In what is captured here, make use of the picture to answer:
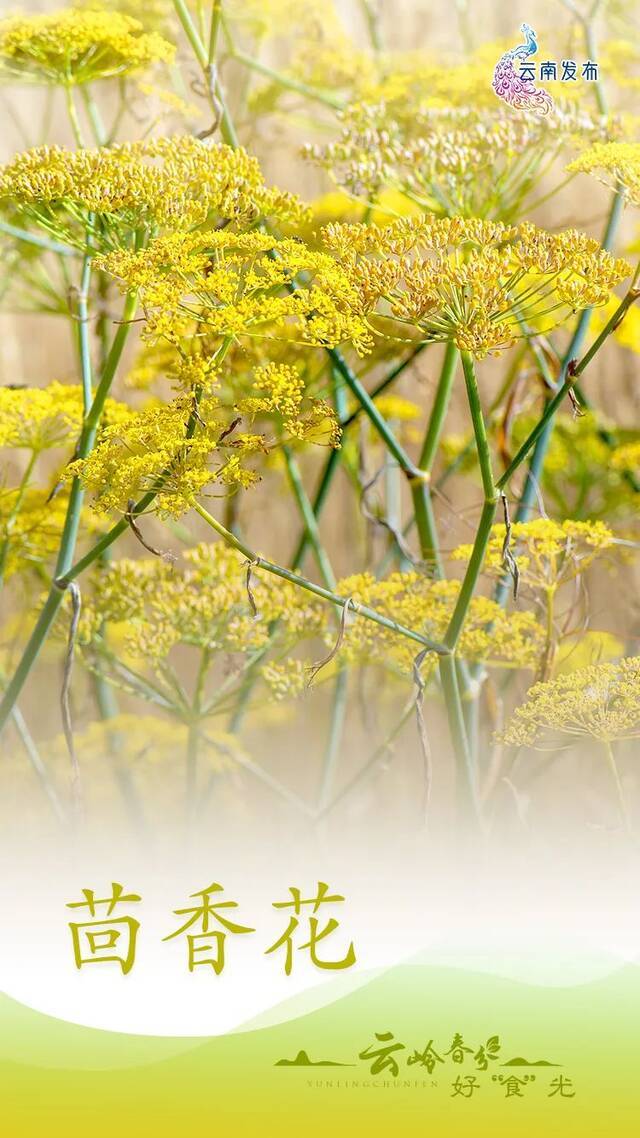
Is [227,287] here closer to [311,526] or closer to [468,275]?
[468,275]

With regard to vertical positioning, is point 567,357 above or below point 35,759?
above

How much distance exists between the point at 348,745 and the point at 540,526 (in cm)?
35

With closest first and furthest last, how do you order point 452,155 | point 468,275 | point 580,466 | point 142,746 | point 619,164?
point 468,275 → point 619,164 → point 452,155 → point 142,746 → point 580,466

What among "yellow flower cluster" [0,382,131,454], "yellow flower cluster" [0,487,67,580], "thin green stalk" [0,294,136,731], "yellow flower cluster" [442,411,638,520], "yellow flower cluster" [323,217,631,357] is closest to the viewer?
"yellow flower cluster" [323,217,631,357]

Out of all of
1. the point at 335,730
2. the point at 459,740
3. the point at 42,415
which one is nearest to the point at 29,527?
the point at 42,415

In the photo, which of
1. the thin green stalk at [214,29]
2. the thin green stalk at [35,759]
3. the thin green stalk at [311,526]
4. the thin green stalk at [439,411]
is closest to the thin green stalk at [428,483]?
the thin green stalk at [439,411]

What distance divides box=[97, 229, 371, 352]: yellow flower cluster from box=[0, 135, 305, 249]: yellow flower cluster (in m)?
0.03

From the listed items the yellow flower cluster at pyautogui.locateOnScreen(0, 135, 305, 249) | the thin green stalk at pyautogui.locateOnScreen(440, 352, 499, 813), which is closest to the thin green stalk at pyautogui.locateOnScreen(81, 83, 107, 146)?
the yellow flower cluster at pyautogui.locateOnScreen(0, 135, 305, 249)

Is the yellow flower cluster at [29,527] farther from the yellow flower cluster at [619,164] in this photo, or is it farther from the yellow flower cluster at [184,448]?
the yellow flower cluster at [619,164]

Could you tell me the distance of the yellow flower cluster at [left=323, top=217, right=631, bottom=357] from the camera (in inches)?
30.3

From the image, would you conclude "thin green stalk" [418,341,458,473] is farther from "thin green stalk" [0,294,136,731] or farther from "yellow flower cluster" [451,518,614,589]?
"thin green stalk" [0,294,136,731]

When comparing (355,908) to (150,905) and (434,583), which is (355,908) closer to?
(150,905)

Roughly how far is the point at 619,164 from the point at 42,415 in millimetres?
564

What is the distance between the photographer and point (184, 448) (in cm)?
82
